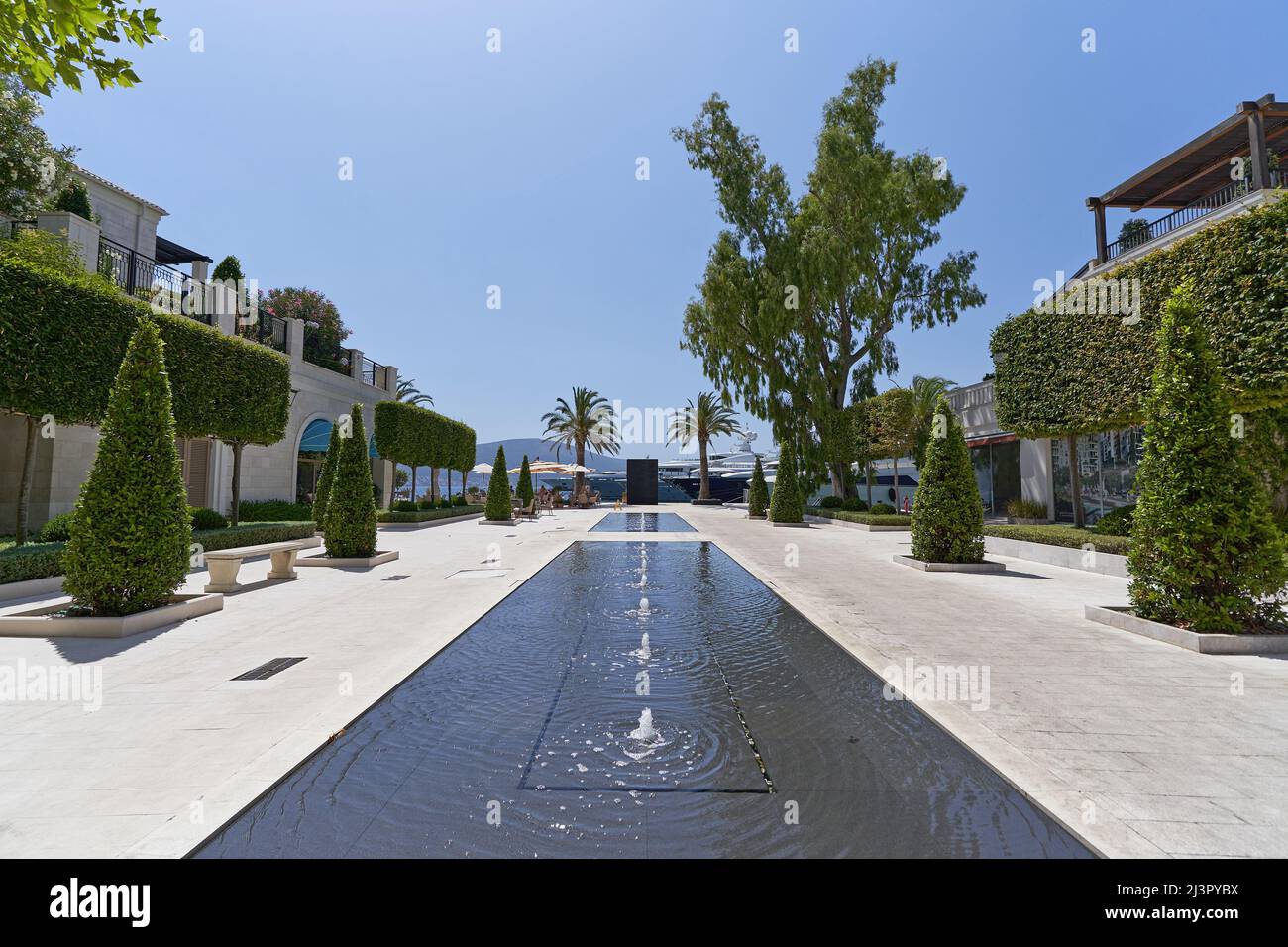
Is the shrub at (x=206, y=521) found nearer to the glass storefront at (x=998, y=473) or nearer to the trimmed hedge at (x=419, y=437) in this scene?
the trimmed hedge at (x=419, y=437)

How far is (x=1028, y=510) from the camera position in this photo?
68.3 feet

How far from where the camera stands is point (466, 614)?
7172 mm

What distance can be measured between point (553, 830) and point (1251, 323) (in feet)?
42.8

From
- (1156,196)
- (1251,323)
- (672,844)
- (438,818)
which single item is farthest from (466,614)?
(1156,196)

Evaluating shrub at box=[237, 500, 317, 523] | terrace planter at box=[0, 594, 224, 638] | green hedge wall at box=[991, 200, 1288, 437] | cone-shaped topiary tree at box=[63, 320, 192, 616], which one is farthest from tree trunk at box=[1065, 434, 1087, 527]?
shrub at box=[237, 500, 317, 523]

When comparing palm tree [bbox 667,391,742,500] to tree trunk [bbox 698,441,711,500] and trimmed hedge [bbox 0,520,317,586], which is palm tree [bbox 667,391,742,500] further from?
trimmed hedge [bbox 0,520,317,586]

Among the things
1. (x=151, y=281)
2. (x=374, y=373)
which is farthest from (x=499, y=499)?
(x=151, y=281)

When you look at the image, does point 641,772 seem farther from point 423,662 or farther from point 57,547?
point 57,547

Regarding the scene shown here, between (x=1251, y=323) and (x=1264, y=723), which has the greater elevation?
(x=1251, y=323)

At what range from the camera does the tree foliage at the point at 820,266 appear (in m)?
25.3

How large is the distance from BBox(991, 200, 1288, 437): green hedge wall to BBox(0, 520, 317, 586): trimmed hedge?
53.7ft

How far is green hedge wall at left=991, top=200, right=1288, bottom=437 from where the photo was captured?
957cm
